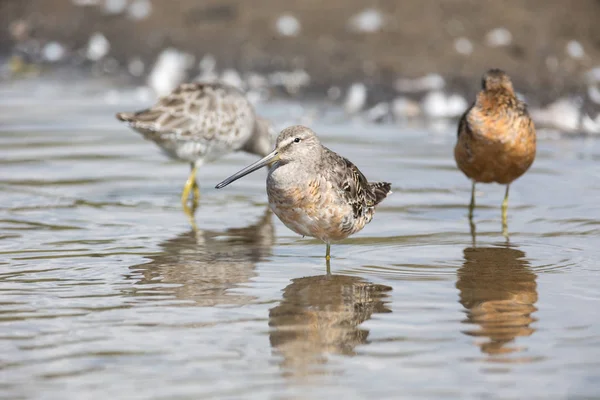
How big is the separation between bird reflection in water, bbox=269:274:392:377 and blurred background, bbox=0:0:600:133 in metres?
7.17

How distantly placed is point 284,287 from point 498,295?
141cm

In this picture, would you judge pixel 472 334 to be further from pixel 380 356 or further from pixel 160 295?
pixel 160 295

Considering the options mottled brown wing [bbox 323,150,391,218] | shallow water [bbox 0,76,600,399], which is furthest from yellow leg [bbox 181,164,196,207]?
mottled brown wing [bbox 323,150,391,218]

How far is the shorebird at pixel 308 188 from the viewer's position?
7.18 metres

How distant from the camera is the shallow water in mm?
5348

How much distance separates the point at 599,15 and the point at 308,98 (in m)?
4.64

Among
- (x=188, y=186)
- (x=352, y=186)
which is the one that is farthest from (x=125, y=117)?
(x=352, y=186)

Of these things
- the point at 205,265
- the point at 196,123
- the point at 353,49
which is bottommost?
the point at 205,265

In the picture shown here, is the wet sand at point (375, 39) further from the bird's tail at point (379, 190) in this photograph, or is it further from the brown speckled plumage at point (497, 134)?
the bird's tail at point (379, 190)

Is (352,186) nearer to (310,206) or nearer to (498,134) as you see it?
(310,206)

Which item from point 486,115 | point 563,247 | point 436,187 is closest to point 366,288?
point 563,247

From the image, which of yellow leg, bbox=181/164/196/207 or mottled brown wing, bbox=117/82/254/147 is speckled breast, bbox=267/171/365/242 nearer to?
yellow leg, bbox=181/164/196/207

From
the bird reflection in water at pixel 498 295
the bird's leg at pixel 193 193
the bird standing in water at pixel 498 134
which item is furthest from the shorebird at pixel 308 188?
the bird's leg at pixel 193 193

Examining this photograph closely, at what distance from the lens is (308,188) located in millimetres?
7215
